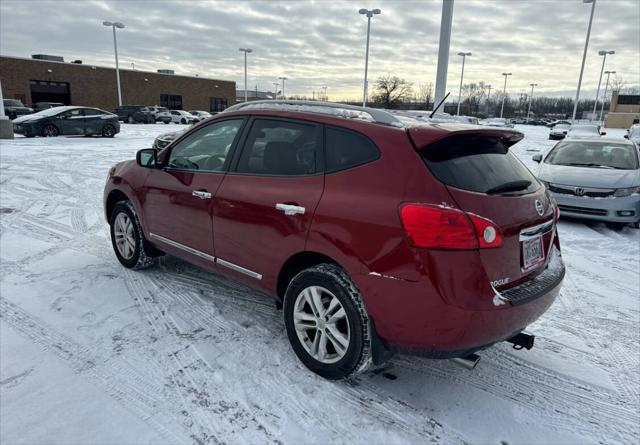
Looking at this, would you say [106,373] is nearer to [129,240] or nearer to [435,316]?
[129,240]

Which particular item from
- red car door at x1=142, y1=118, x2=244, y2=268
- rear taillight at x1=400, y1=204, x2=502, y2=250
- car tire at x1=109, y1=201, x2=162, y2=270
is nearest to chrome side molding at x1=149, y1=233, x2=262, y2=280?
red car door at x1=142, y1=118, x2=244, y2=268

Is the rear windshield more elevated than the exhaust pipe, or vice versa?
the rear windshield

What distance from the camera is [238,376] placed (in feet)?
9.91

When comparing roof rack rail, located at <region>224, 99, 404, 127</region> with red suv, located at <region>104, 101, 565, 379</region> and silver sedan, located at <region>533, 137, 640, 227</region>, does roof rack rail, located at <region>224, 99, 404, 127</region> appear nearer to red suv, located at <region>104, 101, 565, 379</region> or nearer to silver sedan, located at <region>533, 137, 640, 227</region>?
red suv, located at <region>104, 101, 565, 379</region>

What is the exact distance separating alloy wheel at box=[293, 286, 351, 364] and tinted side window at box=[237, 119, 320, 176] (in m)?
0.85

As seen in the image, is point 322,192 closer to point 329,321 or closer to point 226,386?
point 329,321

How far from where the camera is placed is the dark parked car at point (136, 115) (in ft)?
125

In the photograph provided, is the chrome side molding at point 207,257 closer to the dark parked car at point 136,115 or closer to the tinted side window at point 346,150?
the tinted side window at point 346,150

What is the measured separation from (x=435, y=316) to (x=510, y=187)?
40.2 inches

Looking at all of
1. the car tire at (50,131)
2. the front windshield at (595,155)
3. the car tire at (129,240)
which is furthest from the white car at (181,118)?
the car tire at (129,240)

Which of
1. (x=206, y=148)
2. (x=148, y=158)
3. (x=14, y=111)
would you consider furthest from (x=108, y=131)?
(x=206, y=148)

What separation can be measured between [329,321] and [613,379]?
83.0 inches

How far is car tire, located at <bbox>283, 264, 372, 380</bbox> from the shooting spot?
2.74 metres

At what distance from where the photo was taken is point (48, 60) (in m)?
47.9
